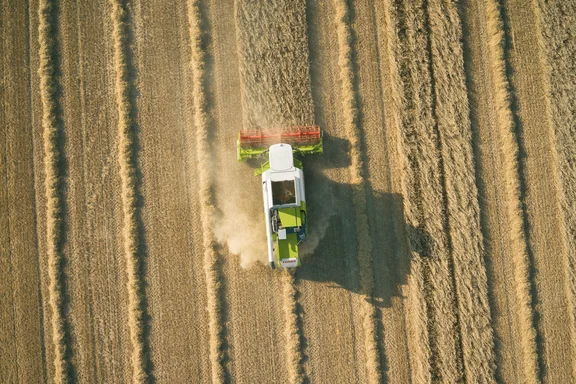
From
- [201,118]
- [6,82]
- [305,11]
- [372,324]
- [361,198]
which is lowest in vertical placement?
[372,324]

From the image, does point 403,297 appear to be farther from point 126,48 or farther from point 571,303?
point 126,48

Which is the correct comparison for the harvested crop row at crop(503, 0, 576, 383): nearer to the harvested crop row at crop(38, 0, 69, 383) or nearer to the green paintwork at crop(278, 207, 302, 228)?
the green paintwork at crop(278, 207, 302, 228)

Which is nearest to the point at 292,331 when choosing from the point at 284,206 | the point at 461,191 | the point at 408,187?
the point at 284,206

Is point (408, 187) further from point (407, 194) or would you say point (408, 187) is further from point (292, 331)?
point (292, 331)

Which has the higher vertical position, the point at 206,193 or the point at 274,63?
the point at 274,63

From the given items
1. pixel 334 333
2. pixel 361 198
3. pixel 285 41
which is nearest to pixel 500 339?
pixel 334 333
